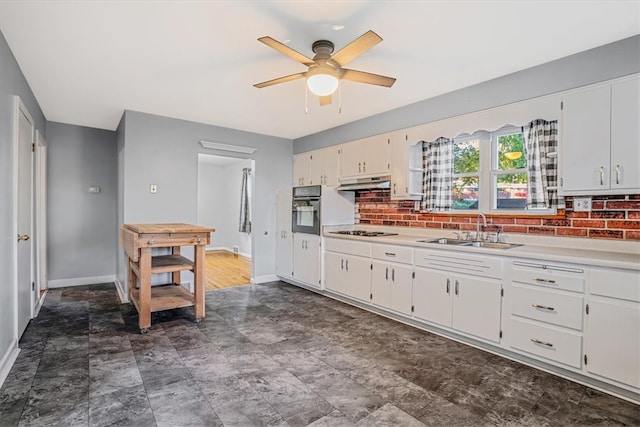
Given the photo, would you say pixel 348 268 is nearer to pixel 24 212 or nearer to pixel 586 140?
pixel 586 140

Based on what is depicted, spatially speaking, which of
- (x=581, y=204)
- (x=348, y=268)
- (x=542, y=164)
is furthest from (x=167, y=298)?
(x=581, y=204)

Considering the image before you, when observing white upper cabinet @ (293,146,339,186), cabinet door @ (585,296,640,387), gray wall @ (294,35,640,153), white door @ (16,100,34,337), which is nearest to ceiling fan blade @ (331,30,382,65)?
gray wall @ (294,35,640,153)

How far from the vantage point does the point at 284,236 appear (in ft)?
17.4

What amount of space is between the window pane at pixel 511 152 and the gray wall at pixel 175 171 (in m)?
3.39

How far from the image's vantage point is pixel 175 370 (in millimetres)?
2467

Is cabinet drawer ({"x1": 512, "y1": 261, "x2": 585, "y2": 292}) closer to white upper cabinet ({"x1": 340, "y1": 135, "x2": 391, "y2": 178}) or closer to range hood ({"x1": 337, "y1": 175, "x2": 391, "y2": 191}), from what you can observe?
range hood ({"x1": 337, "y1": 175, "x2": 391, "y2": 191})

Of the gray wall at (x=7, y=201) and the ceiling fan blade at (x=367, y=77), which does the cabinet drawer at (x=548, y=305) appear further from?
the gray wall at (x=7, y=201)

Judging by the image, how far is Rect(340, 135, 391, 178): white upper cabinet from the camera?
4.13 metres

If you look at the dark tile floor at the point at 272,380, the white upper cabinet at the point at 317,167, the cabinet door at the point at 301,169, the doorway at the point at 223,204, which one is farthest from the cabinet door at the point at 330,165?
the doorway at the point at 223,204

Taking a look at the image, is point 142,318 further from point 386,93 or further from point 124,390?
point 386,93

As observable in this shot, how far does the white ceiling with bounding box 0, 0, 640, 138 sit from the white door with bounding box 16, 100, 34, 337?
1.68ft

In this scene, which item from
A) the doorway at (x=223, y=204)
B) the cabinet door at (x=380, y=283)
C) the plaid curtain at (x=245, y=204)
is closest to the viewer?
the cabinet door at (x=380, y=283)

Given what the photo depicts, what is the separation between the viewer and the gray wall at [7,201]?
7.83ft

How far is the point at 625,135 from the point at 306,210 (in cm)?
347
